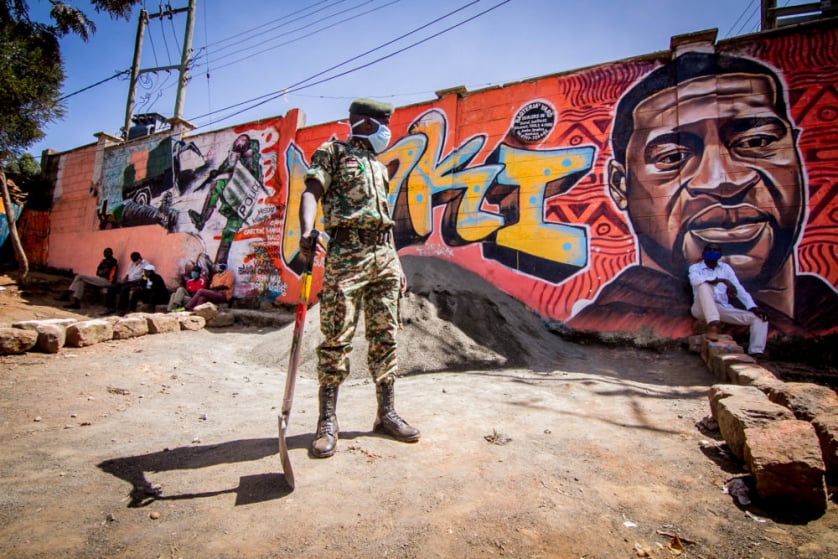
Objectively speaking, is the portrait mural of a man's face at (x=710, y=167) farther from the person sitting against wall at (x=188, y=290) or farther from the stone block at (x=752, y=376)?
the person sitting against wall at (x=188, y=290)

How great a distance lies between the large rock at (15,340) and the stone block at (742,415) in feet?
18.1

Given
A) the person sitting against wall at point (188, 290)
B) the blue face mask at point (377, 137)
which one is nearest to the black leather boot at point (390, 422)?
the blue face mask at point (377, 137)

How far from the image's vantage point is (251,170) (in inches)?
343

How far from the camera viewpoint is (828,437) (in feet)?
5.90

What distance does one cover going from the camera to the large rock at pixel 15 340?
12.5 ft

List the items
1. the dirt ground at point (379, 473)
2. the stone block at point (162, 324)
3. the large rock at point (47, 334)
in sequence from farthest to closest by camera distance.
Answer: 1. the stone block at point (162, 324)
2. the large rock at point (47, 334)
3. the dirt ground at point (379, 473)

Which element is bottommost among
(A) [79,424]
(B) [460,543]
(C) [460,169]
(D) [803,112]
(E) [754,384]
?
(A) [79,424]

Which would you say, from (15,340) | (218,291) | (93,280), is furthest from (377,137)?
(93,280)

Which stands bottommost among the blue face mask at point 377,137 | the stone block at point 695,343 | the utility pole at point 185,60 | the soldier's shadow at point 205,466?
the soldier's shadow at point 205,466

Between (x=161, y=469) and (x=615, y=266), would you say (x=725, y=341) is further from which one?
(x=161, y=469)

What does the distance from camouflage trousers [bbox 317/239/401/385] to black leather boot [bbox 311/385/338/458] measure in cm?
6

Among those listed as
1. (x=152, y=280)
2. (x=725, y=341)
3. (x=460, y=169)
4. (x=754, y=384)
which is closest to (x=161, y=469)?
(x=754, y=384)

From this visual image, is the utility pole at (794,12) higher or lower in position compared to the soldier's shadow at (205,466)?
higher

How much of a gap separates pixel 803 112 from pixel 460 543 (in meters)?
6.19
